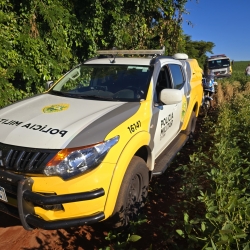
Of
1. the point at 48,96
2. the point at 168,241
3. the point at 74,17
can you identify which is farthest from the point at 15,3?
the point at 168,241

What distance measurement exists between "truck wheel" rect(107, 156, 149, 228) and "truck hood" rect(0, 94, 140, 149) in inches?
19.7

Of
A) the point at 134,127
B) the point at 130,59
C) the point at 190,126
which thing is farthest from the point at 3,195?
the point at 190,126

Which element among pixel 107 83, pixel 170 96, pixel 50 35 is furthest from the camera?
pixel 50 35

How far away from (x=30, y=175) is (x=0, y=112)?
3.79 feet

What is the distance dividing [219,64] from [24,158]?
24.0 metres

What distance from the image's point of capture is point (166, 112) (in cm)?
359

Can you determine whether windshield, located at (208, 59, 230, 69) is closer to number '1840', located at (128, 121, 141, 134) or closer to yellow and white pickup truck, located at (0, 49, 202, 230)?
yellow and white pickup truck, located at (0, 49, 202, 230)

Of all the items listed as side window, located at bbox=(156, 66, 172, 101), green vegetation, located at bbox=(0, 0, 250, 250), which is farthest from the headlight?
side window, located at bbox=(156, 66, 172, 101)

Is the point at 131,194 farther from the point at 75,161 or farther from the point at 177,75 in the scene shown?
the point at 177,75

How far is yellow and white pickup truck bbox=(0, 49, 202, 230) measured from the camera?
2148 millimetres

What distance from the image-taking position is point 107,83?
3.58 meters

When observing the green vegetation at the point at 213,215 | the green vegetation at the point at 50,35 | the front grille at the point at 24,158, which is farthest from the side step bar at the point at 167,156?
the green vegetation at the point at 50,35

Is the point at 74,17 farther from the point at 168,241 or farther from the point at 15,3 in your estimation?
the point at 168,241

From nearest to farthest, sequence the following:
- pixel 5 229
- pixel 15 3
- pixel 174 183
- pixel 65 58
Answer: pixel 5 229 → pixel 174 183 → pixel 15 3 → pixel 65 58
